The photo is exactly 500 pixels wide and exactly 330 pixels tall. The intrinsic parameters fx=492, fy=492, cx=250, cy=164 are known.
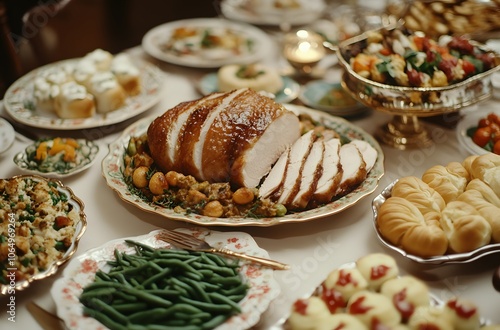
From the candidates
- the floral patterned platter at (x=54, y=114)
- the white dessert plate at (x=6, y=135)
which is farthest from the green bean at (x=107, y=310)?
the floral patterned platter at (x=54, y=114)

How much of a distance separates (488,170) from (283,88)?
1.49 m

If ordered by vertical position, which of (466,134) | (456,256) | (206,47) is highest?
(206,47)

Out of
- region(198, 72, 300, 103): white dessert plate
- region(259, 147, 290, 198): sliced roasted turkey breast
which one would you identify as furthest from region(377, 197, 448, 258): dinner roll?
region(198, 72, 300, 103): white dessert plate

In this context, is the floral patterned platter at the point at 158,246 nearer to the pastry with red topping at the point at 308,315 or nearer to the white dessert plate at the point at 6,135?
the pastry with red topping at the point at 308,315

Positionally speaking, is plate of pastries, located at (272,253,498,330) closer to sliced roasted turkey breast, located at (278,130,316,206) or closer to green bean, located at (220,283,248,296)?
green bean, located at (220,283,248,296)

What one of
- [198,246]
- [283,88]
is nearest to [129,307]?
[198,246]

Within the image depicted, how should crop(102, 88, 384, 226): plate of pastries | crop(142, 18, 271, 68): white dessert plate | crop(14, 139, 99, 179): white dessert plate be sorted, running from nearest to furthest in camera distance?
crop(102, 88, 384, 226): plate of pastries
crop(14, 139, 99, 179): white dessert plate
crop(142, 18, 271, 68): white dessert plate

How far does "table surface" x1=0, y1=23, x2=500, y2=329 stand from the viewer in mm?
1742

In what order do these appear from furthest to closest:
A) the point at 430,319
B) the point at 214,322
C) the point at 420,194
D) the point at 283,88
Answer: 1. the point at 283,88
2. the point at 420,194
3. the point at 214,322
4. the point at 430,319

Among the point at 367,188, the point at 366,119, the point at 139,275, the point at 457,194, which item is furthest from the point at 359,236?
the point at 366,119

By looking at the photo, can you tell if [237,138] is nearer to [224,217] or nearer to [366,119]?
[224,217]

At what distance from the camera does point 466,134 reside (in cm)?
262

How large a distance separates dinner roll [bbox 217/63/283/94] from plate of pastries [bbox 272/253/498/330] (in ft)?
5.75

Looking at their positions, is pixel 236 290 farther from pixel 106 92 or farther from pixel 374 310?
pixel 106 92
